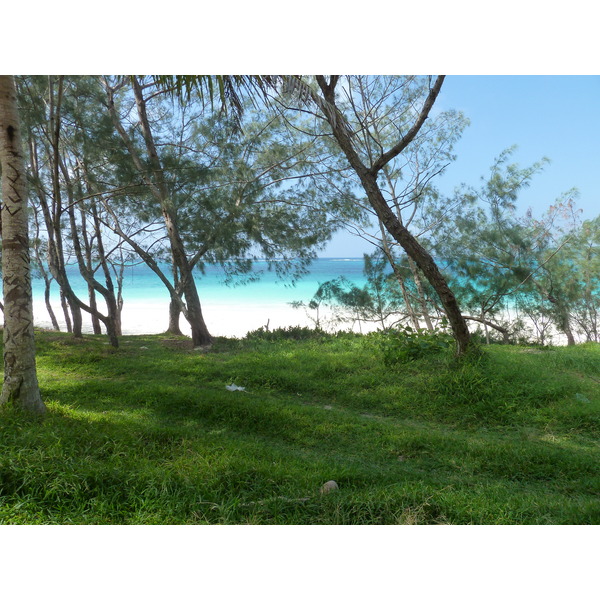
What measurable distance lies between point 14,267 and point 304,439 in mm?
1720

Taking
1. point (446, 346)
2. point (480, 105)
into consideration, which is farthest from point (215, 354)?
point (480, 105)

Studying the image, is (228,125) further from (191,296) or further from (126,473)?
(126,473)

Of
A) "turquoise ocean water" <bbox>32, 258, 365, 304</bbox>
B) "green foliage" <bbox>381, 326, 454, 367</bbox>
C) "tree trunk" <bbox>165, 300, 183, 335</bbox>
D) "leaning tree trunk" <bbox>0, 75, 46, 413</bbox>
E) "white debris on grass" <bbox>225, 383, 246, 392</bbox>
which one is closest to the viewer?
"leaning tree trunk" <bbox>0, 75, 46, 413</bbox>

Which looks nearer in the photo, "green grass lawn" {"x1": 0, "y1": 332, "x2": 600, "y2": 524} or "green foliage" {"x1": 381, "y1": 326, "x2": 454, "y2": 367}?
"green grass lawn" {"x1": 0, "y1": 332, "x2": 600, "y2": 524}

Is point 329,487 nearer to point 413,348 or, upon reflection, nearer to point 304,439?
point 304,439

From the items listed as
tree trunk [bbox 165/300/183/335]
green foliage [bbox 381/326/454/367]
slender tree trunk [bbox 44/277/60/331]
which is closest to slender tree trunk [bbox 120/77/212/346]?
tree trunk [bbox 165/300/183/335]

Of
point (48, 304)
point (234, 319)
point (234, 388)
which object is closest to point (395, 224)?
point (234, 388)

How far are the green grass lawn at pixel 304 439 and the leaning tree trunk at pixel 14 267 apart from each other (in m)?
0.19

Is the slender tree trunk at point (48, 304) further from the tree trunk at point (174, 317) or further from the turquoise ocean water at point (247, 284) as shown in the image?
the tree trunk at point (174, 317)

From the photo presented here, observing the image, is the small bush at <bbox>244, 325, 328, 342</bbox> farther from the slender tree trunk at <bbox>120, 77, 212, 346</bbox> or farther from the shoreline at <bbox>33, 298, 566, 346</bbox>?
the slender tree trunk at <bbox>120, 77, 212, 346</bbox>

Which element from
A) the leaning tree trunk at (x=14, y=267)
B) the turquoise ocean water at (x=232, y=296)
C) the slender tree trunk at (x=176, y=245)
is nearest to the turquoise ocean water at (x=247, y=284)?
the turquoise ocean water at (x=232, y=296)

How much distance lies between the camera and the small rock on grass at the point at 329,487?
5.95 feet

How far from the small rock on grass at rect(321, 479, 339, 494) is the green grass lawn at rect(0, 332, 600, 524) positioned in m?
0.02

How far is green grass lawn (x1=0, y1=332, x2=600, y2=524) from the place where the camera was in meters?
1.71
